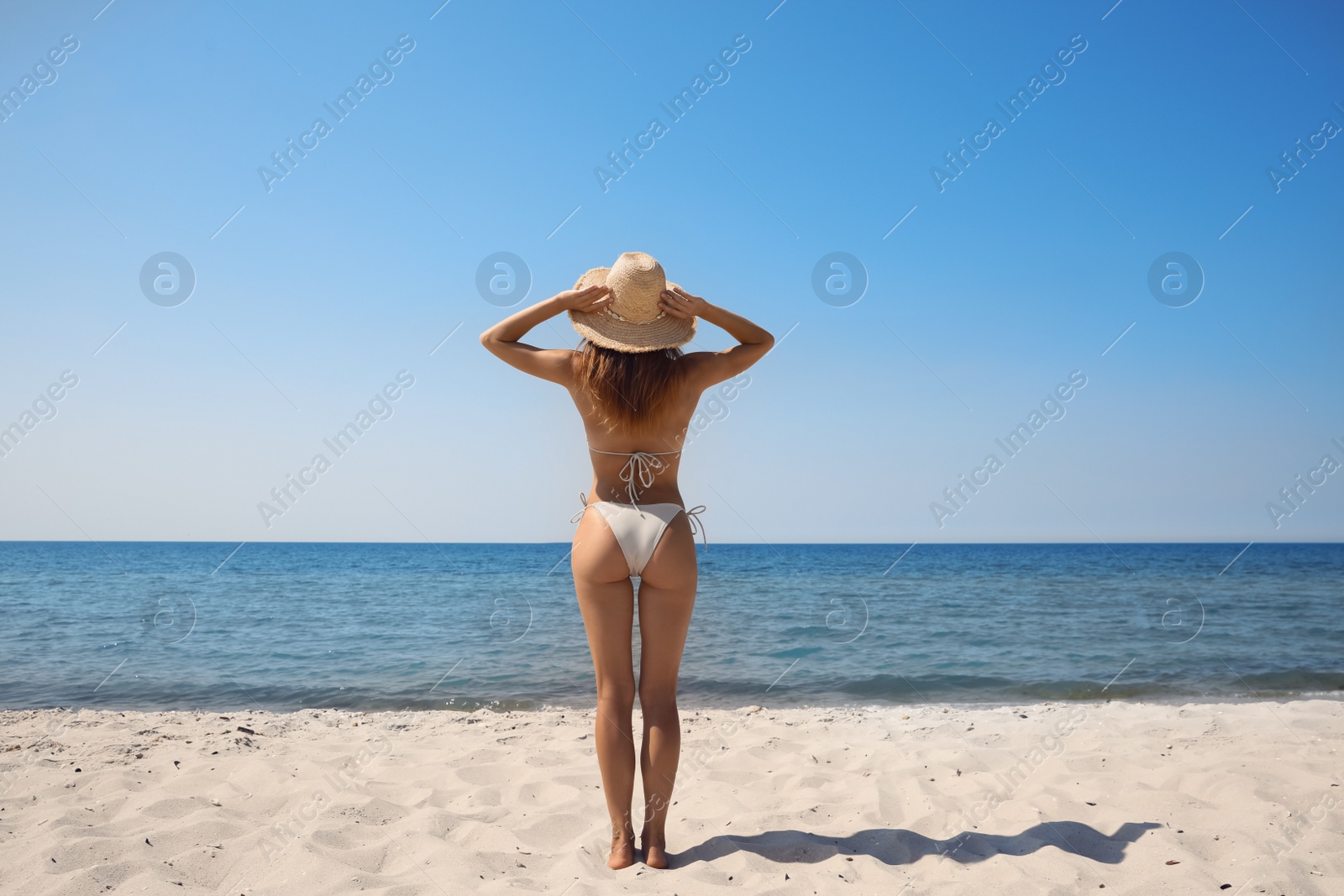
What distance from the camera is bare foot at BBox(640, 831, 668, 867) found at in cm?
275

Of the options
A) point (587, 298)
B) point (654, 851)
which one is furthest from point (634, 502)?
point (654, 851)

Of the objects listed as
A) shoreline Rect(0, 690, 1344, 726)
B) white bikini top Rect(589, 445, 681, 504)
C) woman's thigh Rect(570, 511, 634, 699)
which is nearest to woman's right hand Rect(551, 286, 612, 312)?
white bikini top Rect(589, 445, 681, 504)

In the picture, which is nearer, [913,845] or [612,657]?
[612,657]

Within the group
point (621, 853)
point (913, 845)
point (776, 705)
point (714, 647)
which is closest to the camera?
point (621, 853)

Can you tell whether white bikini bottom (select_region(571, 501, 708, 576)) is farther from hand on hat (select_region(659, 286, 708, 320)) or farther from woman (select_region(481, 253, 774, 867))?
hand on hat (select_region(659, 286, 708, 320))

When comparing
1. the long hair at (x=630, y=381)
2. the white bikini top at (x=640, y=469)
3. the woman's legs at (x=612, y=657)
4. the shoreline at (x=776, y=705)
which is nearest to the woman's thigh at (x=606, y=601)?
the woman's legs at (x=612, y=657)

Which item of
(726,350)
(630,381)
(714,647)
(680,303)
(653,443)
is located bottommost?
(714,647)

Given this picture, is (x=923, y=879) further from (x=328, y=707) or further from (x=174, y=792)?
(x=328, y=707)

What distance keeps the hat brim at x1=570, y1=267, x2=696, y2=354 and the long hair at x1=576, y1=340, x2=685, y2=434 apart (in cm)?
4

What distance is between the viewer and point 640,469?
9.41ft

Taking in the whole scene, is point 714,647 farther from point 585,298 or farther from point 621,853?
point 585,298

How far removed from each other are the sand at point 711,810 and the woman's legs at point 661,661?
0.74ft

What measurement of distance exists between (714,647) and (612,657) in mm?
6577

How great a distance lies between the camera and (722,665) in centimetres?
796
